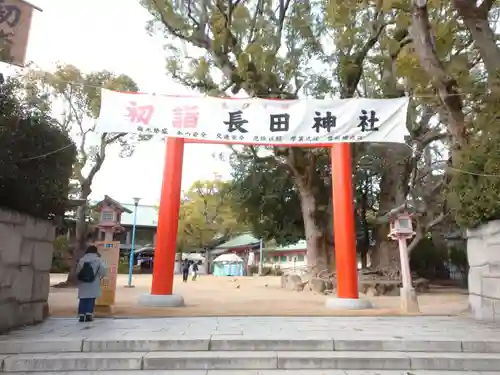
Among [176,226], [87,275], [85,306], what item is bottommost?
[85,306]

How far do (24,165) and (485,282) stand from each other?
336 inches

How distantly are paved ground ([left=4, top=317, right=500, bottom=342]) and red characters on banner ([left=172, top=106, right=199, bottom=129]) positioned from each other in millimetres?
4542

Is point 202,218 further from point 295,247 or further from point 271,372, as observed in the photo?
point 271,372

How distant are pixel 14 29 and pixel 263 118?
5468 millimetres

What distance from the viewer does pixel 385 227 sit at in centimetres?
1806

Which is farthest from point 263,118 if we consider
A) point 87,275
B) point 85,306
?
point 85,306

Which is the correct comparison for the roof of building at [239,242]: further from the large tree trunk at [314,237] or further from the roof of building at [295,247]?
the large tree trunk at [314,237]

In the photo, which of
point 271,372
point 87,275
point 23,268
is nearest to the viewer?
point 271,372

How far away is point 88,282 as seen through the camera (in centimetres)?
743

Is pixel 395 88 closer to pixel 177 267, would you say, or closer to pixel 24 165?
pixel 24 165

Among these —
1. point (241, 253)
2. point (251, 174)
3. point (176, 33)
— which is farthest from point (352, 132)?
point (241, 253)

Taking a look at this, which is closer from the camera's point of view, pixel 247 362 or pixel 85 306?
pixel 247 362

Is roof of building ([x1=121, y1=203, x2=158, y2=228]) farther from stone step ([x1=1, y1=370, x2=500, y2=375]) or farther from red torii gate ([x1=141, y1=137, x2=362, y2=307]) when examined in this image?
stone step ([x1=1, y1=370, x2=500, y2=375])

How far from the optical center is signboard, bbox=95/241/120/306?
8877mm
